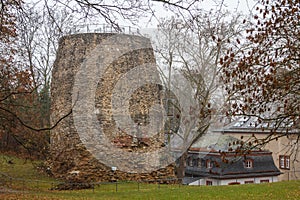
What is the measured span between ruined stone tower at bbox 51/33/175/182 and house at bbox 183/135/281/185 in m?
7.69

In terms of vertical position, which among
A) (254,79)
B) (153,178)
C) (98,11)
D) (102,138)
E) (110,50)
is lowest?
(153,178)

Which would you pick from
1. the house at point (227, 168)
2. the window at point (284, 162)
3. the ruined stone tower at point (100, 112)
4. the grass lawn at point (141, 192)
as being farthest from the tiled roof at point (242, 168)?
the grass lawn at point (141, 192)

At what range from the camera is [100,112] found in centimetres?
1889

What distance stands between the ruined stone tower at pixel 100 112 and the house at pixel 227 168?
7.69 metres

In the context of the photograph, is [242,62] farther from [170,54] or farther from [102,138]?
[170,54]

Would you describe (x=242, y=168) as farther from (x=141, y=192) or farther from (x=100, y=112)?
(x=141, y=192)

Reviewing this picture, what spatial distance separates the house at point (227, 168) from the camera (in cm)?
2688

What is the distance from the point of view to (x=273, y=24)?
759 centimetres

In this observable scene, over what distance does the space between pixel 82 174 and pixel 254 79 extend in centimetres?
1222

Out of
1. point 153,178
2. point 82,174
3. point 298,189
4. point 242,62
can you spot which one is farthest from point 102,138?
point 242,62

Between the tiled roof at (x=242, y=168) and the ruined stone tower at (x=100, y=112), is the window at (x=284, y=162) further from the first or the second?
the ruined stone tower at (x=100, y=112)

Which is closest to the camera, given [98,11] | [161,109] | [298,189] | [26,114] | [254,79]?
[98,11]

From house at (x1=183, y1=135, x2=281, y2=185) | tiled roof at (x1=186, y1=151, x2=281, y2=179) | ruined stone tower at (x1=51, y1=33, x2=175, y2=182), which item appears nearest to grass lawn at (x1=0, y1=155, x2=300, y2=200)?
ruined stone tower at (x1=51, y1=33, x2=175, y2=182)

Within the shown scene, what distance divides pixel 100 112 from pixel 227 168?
11.3m
